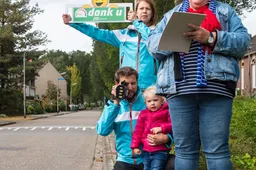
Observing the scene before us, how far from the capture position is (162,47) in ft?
8.86

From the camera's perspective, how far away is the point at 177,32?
2.66m

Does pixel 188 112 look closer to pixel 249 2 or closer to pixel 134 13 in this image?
pixel 134 13

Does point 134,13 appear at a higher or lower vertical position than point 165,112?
higher

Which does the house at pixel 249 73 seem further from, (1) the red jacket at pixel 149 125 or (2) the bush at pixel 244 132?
(1) the red jacket at pixel 149 125

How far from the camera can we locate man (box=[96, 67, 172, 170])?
3502mm

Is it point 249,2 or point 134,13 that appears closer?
point 134,13

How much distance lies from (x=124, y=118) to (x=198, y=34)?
1266 millimetres

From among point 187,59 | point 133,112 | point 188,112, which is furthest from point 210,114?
point 133,112

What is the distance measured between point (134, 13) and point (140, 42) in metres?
0.44

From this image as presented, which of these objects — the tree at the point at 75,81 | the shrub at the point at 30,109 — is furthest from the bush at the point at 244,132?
the tree at the point at 75,81

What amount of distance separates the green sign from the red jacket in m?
4.39

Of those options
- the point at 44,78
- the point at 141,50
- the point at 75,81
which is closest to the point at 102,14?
the point at 141,50

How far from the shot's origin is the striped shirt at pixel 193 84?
2689 mm

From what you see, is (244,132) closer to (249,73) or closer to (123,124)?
(123,124)
